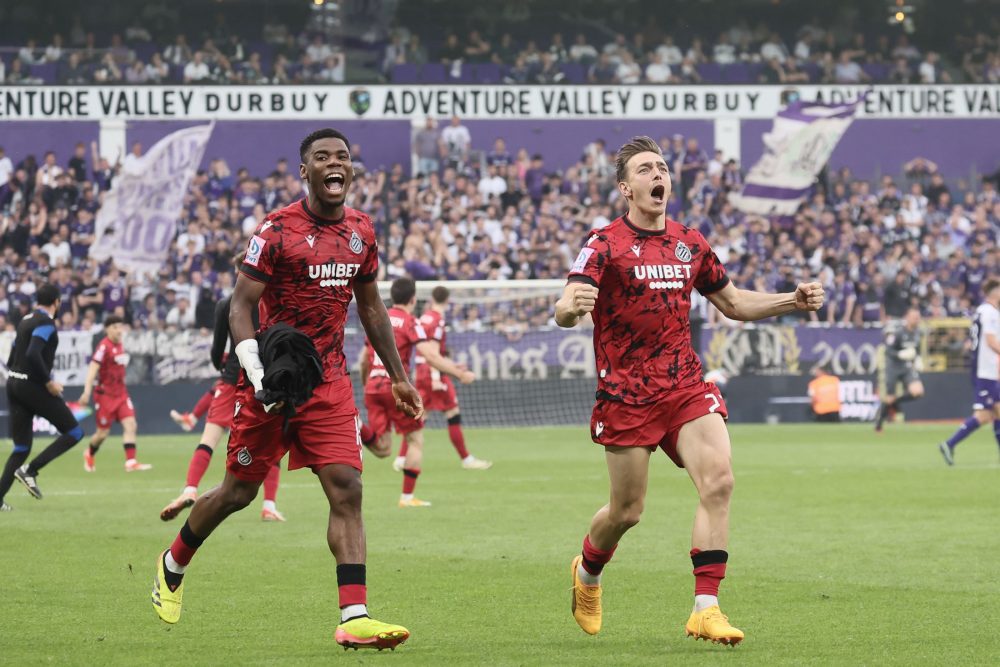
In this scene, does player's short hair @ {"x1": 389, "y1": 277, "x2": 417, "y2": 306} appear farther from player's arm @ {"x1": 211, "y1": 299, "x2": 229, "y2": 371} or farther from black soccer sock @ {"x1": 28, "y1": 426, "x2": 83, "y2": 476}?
black soccer sock @ {"x1": 28, "y1": 426, "x2": 83, "y2": 476}

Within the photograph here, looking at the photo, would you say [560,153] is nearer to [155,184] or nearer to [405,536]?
[155,184]

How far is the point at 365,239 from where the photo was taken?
7883 mm

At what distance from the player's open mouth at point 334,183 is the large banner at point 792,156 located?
29358 millimetres

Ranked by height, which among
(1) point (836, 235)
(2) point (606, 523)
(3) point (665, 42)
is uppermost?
(3) point (665, 42)

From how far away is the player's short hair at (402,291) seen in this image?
54.3ft

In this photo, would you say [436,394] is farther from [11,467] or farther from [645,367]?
[645,367]

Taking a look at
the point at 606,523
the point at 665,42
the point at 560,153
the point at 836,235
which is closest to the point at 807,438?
the point at 836,235

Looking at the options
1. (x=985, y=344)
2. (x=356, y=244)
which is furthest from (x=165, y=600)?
(x=985, y=344)

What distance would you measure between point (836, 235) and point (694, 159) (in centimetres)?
383

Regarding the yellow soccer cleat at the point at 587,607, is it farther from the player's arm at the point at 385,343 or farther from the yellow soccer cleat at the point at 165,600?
the yellow soccer cleat at the point at 165,600

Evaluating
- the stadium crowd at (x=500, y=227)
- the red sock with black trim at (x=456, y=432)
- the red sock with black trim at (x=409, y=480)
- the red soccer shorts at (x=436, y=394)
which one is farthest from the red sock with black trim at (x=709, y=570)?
the stadium crowd at (x=500, y=227)

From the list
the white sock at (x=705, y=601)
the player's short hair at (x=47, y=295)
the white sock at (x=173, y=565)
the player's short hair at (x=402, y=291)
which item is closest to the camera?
the white sock at (x=705, y=601)

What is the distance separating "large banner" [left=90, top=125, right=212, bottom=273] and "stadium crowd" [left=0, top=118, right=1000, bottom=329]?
27 cm

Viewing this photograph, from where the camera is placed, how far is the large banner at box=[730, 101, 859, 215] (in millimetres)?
36625
